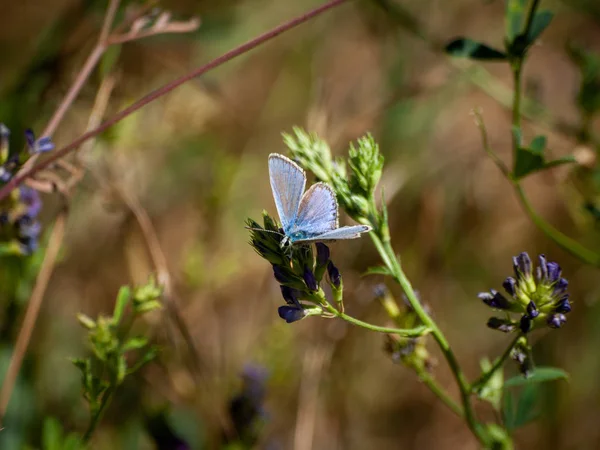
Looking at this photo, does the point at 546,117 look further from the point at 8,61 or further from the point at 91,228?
the point at 8,61

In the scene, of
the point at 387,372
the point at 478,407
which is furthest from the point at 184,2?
the point at 478,407

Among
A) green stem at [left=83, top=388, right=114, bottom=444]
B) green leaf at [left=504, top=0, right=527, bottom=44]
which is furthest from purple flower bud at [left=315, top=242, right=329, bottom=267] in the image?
green leaf at [left=504, top=0, right=527, bottom=44]

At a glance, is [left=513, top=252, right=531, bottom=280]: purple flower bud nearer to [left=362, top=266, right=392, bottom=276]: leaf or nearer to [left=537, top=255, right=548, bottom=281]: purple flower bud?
[left=537, top=255, right=548, bottom=281]: purple flower bud

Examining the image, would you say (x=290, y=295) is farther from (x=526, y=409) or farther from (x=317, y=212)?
(x=526, y=409)

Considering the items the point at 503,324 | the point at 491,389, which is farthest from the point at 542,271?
the point at 491,389

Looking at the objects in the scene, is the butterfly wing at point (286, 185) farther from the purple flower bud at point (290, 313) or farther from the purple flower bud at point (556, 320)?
the purple flower bud at point (556, 320)

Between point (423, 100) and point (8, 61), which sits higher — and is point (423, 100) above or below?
below
